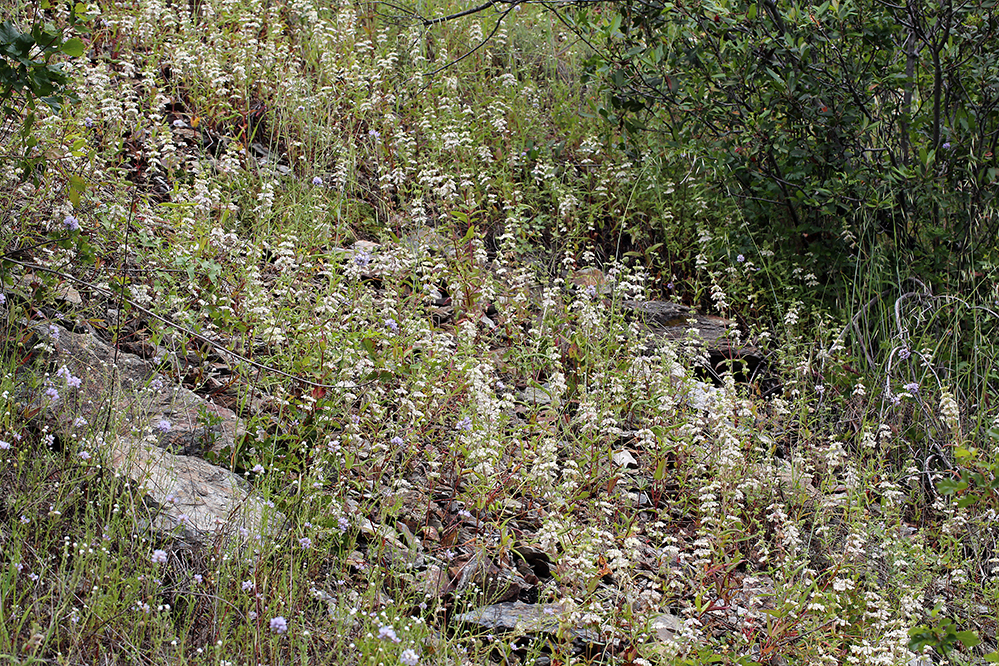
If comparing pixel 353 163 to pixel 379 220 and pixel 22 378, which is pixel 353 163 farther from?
pixel 22 378

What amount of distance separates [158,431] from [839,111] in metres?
4.20

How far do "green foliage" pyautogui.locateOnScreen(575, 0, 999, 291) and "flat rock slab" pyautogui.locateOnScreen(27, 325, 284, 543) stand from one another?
11.0 ft

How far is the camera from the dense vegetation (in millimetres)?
2889

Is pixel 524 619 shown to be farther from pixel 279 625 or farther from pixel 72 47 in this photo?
pixel 72 47

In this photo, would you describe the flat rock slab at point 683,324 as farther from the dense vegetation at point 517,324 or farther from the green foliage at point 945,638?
the green foliage at point 945,638

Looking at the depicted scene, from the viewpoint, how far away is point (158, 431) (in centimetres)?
332

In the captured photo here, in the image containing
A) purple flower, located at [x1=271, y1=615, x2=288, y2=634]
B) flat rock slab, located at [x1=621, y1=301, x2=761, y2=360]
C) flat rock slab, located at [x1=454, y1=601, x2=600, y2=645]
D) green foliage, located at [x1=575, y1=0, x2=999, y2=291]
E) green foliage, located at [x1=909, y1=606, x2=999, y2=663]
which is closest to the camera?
green foliage, located at [x1=909, y1=606, x2=999, y2=663]

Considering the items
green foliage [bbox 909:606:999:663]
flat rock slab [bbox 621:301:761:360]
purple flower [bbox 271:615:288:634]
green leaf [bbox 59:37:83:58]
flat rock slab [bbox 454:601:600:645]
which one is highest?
green leaf [bbox 59:37:83:58]

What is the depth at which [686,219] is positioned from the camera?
5.76m

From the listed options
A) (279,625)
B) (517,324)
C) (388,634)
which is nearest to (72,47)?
(279,625)

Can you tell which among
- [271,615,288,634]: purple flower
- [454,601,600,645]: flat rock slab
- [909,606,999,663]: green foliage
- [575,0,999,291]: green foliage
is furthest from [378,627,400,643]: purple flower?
[575,0,999,291]: green foliage

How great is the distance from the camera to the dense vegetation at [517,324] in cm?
289

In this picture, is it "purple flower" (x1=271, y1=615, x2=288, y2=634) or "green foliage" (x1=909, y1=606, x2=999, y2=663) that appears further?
"purple flower" (x1=271, y1=615, x2=288, y2=634)

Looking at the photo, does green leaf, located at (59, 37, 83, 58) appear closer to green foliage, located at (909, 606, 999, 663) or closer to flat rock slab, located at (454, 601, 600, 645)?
flat rock slab, located at (454, 601, 600, 645)
